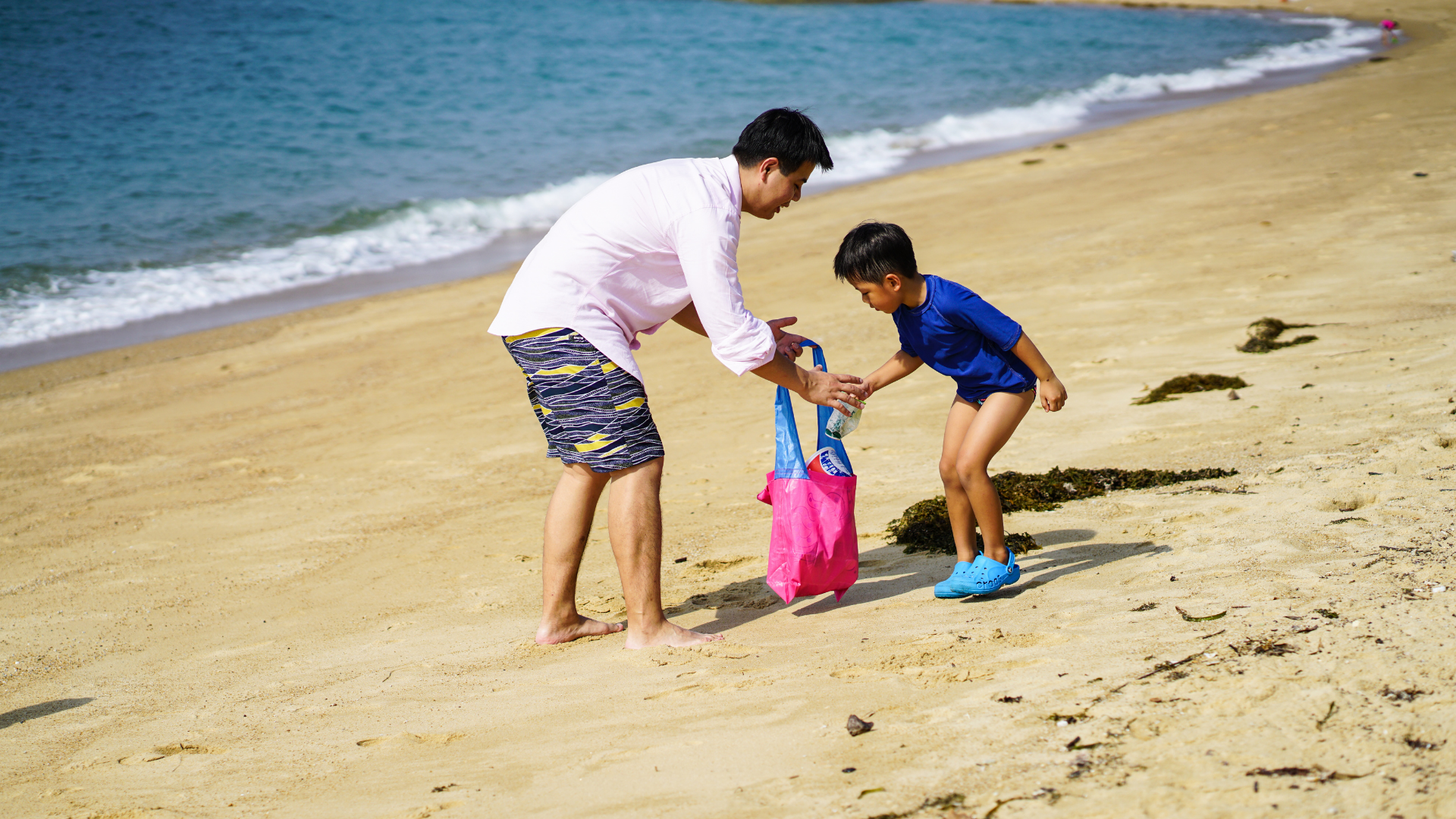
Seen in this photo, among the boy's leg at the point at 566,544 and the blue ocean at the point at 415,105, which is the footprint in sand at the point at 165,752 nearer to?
the boy's leg at the point at 566,544

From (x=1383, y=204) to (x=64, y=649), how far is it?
9464 millimetres

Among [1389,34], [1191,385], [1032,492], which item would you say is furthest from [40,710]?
[1389,34]

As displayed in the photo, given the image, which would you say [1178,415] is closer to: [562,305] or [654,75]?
[562,305]

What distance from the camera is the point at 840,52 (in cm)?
2895

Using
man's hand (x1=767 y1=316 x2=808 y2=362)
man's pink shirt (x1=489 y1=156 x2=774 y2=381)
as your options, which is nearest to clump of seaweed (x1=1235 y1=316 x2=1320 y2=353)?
man's hand (x1=767 y1=316 x2=808 y2=362)

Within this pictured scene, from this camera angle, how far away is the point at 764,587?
14.1 ft

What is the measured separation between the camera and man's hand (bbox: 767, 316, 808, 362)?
12.3 ft

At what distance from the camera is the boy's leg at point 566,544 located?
3.76 meters

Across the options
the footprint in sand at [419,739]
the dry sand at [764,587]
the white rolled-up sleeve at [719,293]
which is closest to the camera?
the dry sand at [764,587]

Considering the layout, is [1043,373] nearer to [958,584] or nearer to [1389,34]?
[958,584]

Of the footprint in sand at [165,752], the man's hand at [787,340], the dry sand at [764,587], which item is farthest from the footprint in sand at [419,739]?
the man's hand at [787,340]

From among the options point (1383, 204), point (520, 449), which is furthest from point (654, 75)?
point (520, 449)

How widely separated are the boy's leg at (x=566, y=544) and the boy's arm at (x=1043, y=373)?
1.43 metres

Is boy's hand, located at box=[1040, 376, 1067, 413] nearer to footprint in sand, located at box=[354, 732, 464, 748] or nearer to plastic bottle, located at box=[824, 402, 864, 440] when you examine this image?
plastic bottle, located at box=[824, 402, 864, 440]
